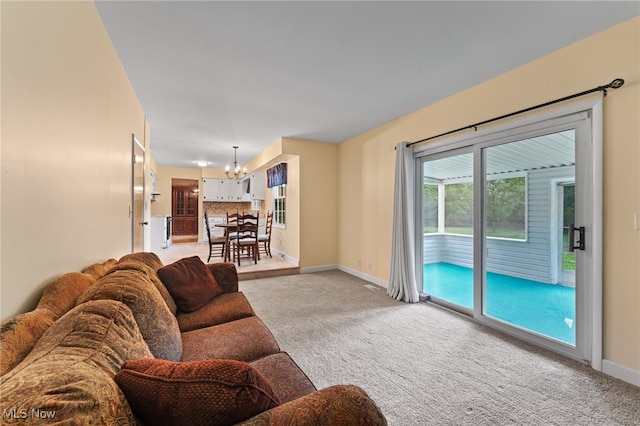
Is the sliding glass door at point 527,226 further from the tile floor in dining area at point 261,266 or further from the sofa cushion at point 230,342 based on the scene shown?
the tile floor in dining area at point 261,266

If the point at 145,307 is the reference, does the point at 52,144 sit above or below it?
above

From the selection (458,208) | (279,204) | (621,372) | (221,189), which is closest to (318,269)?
(279,204)

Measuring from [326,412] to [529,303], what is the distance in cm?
302

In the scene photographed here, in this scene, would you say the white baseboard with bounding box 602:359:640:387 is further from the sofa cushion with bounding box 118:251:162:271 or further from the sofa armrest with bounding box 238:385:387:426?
the sofa cushion with bounding box 118:251:162:271

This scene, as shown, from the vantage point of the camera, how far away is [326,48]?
2215 mm

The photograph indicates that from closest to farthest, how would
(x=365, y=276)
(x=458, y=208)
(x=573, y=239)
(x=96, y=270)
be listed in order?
(x=96, y=270) < (x=573, y=239) < (x=458, y=208) < (x=365, y=276)

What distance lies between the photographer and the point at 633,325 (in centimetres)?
186

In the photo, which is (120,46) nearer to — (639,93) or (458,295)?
(639,93)

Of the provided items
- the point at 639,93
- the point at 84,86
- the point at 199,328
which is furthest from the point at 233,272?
the point at 639,93

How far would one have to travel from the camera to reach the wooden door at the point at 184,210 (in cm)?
970

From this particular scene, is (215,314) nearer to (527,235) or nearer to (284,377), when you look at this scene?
(284,377)

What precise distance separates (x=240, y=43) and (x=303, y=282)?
11.4 ft

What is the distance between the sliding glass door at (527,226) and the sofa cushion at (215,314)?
2536 millimetres

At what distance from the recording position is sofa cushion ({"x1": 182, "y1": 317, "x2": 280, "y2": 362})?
138 centimetres
